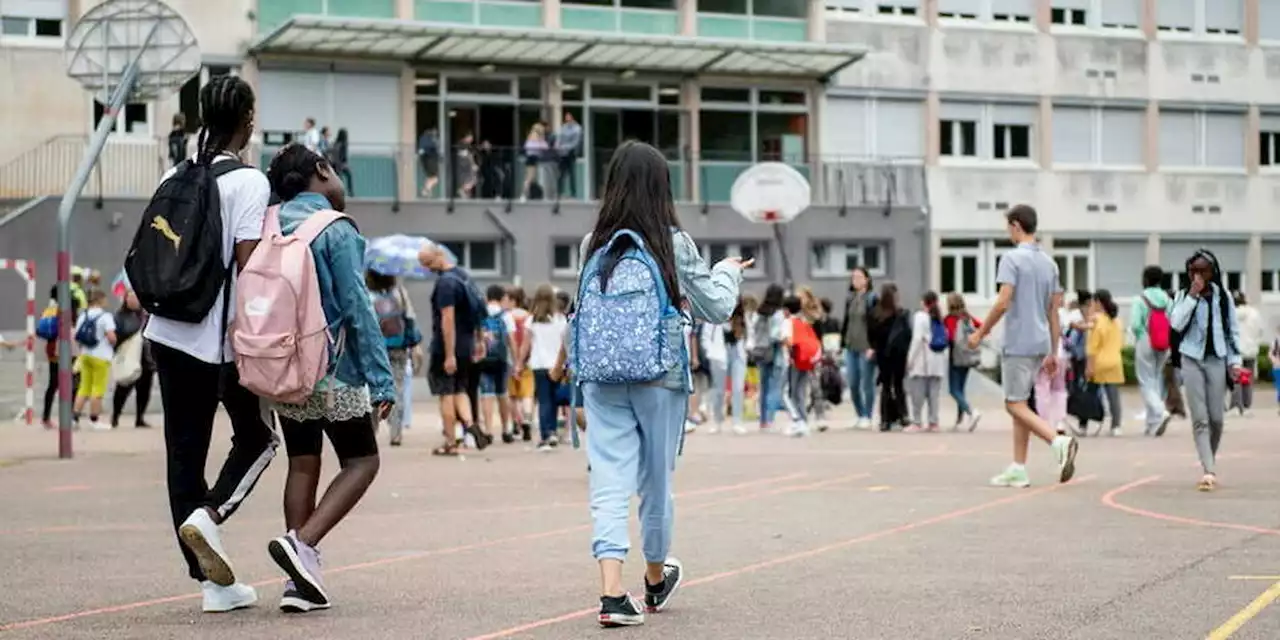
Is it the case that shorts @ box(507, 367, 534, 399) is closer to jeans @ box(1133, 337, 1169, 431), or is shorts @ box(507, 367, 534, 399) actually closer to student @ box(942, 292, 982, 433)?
student @ box(942, 292, 982, 433)

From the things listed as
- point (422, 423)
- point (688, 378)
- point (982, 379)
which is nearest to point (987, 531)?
point (688, 378)

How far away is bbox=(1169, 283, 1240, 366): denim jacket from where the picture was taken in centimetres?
1667

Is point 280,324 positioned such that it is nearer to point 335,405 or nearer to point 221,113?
point 335,405

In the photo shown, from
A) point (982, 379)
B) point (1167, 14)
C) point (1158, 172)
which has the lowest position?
point (982, 379)

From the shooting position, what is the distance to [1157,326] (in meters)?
27.6

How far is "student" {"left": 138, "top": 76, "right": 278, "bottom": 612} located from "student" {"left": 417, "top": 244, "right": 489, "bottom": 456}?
12.3m

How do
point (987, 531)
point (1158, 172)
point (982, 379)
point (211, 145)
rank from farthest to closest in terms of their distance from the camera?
1. point (1158, 172)
2. point (982, 379)
3. point (987, 531)
4. point (211, 145)

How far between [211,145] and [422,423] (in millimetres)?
22181

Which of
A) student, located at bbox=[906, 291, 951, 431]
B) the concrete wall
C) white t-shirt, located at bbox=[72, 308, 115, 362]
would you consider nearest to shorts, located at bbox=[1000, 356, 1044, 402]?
student, located at bbox=[906, 291, 951, 431]

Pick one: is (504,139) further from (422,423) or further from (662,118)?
(422,423)

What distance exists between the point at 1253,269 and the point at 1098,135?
5.73 metres

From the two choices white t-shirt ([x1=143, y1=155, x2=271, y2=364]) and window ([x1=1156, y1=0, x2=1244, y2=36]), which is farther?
window ([x1=1156, y1=0, x2=1244, y2=36])

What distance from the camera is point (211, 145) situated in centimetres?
917

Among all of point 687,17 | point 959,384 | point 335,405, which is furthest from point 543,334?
point 687,17
